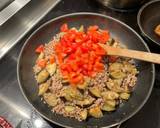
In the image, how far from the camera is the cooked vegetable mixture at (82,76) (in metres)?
0.81

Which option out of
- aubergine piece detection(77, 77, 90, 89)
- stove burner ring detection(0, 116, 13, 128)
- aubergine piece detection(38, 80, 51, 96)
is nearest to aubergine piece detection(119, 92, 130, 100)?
aubergine piece detection(77, 77, 90, 89)

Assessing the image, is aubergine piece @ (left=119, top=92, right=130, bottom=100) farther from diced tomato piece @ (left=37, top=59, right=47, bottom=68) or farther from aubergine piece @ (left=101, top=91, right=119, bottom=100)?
diced tomato piece @ (left=37, top=59, right=47, bottom=68)

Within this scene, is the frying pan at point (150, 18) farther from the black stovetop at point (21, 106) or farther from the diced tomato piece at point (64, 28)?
the diced tomato piece at point (64, 28)

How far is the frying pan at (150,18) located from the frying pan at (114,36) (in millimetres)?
80

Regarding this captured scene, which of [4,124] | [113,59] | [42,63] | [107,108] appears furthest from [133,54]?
[4,124]

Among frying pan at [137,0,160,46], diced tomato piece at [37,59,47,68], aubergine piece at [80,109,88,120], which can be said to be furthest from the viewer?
frying pan at [137,0,160,46]

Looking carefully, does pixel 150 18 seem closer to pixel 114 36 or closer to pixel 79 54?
pixel 114 36

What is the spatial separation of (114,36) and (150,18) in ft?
0.56

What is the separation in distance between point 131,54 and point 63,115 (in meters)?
0.27

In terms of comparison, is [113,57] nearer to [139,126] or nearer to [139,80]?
[139,80]

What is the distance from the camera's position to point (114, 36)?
1.00m

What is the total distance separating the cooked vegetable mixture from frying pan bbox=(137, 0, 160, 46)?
0.51 ft

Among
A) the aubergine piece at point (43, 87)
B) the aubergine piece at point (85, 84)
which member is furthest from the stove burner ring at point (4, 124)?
the aubergine piece at point (85, 84)

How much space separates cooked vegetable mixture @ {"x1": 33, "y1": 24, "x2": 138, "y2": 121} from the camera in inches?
32.1
